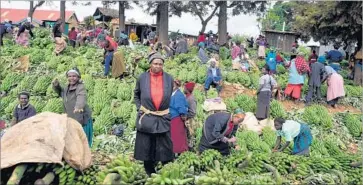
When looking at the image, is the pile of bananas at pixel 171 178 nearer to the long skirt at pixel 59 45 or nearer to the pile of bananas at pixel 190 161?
the pile of bananas at pixel 190 161

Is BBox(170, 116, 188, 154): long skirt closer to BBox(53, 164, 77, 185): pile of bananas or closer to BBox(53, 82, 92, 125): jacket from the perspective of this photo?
BBox(53, 82, 92, 125): jacket

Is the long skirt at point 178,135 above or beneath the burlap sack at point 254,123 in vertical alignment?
above

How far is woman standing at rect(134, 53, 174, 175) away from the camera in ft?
15.9

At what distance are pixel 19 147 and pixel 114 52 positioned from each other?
8836mm

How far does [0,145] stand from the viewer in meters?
3.89

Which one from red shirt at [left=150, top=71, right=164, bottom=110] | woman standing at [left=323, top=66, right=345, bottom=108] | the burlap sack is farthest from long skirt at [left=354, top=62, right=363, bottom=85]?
red shirt at [left=150, top=71, right=164, bottom=110]

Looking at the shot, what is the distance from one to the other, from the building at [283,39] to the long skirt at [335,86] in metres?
15.3

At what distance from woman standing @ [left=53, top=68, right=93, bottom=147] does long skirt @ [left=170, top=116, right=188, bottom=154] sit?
1.33 m

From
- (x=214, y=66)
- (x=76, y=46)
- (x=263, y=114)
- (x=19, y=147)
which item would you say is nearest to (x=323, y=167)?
(x=19, y=147)

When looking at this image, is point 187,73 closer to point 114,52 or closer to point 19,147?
point 114,52

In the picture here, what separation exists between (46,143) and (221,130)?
8.08 ft

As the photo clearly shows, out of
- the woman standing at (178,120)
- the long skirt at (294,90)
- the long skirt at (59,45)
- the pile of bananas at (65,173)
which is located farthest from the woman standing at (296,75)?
the pile of bananas at (65,173)

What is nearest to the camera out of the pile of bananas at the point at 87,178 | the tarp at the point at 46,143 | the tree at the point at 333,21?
the tarp at the point at 46,143

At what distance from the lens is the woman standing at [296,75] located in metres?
11.3
